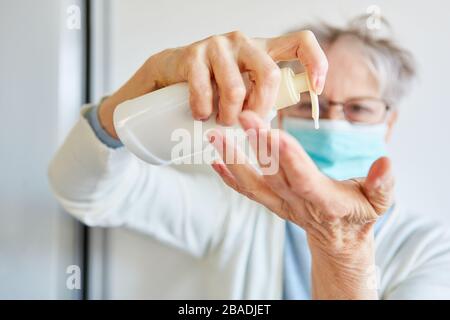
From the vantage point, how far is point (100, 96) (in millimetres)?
572

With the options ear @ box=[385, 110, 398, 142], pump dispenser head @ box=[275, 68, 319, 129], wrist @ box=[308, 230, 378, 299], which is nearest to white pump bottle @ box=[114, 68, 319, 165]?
pump dispenser head @ box=[275, 68, 319, 129]

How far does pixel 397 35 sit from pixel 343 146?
141mm

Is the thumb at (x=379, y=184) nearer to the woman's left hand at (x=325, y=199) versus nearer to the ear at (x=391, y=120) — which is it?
the woman's left hand at (x=325, y=199)

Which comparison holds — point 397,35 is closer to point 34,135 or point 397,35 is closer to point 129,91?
point 129,91

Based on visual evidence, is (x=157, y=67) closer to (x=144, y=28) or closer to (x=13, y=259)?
(x=144, y=28)

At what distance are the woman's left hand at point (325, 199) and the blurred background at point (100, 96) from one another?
0.17 metres

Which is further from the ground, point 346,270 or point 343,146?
point 343,146

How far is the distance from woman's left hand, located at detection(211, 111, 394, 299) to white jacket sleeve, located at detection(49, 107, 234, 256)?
0.59 feet

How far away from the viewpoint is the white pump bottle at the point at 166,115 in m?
0.34

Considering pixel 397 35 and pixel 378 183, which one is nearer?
pixel 378 183

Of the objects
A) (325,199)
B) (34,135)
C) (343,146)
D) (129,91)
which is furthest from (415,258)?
(34,135)

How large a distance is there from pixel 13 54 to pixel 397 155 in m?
0.46

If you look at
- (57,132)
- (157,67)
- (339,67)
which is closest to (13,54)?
(57,132)

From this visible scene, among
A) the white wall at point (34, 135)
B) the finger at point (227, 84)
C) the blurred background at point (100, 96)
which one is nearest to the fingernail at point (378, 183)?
the finger at point (227, 84)
